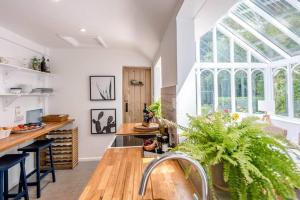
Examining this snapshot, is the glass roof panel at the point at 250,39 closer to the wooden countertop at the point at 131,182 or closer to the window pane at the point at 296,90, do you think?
the window pane at the point at 296,90

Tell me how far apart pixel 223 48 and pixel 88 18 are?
4.75 metres

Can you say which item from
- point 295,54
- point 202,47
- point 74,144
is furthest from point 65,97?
point 295,54

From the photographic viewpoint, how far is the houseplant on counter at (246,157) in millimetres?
650

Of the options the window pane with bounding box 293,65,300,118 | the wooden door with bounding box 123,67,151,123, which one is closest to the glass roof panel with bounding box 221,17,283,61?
the window pane with bounding box 293,65,300,118

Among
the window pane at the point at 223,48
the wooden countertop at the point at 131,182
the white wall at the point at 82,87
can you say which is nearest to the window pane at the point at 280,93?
the window pane at the point at 223,48

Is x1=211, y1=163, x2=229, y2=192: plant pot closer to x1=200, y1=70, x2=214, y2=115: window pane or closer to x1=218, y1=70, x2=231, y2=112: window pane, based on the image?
x1=200, y1=70, x2=214, y2=115: window pane

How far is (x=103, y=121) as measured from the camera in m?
4.12

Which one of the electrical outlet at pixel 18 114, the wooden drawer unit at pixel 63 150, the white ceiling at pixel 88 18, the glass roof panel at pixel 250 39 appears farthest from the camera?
the glass roof panel at pixel 250 39

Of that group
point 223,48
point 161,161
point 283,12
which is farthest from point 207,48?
point 161,161

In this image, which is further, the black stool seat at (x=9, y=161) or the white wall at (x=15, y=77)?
the white wall at (x=15, y=77)

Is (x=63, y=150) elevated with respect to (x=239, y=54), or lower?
lower

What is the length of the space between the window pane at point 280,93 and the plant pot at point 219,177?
5.50 m

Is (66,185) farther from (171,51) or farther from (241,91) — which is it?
(241,91)

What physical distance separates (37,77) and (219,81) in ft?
16.5
